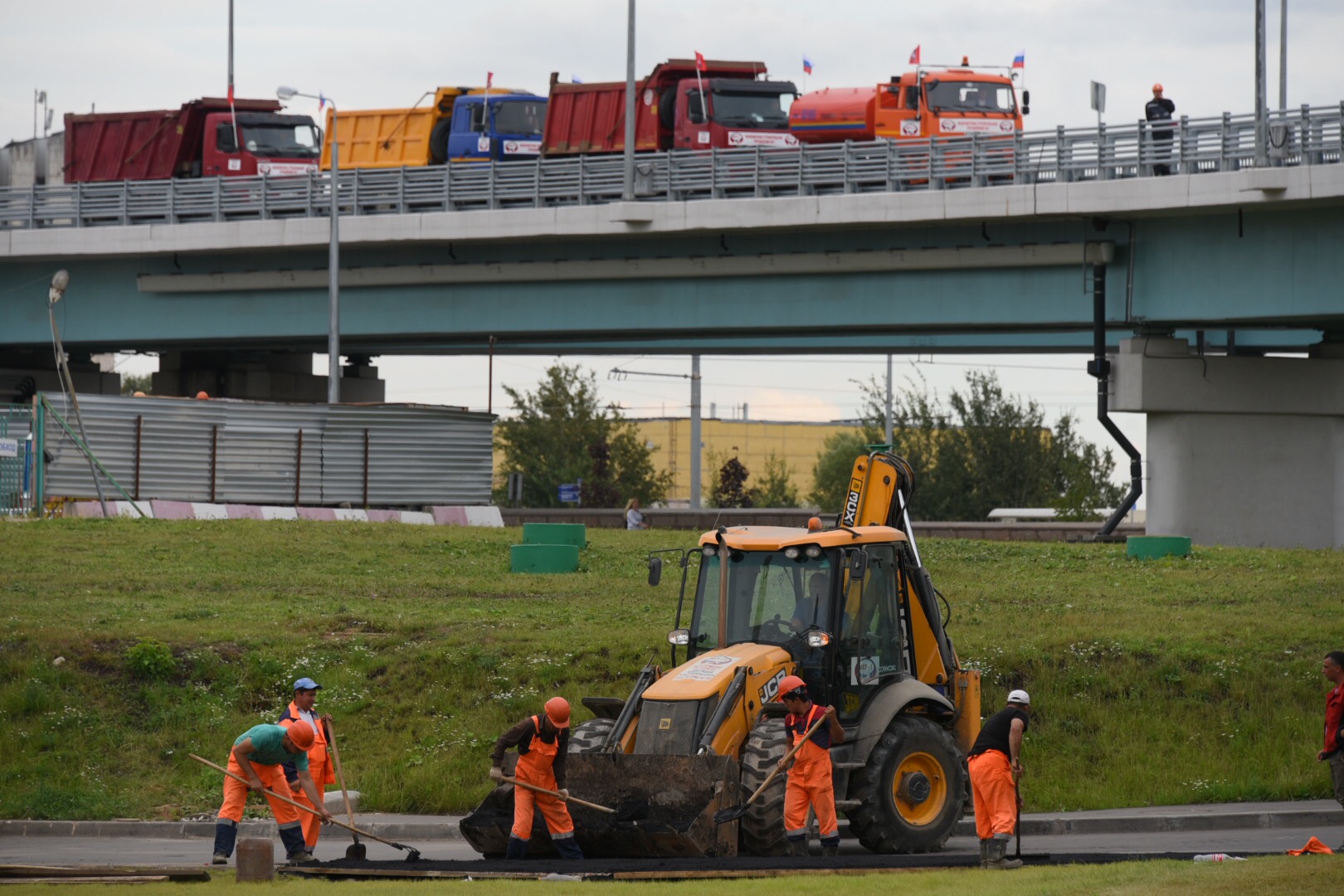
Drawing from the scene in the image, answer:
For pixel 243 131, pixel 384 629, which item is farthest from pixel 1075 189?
pixel 243 131

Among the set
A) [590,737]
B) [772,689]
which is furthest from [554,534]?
[772,689]

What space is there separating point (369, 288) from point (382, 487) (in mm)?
5775

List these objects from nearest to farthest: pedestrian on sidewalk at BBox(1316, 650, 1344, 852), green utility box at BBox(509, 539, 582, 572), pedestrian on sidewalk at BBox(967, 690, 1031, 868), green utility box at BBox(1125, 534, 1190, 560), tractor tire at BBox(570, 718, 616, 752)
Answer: pedestrian on sidewalk at BBox(967, 690, 1031, 868) → tractor tire at BBox(570, 718, 616, 752) → pedestrian on sidewalk at BBox(1316, 650, 1344, 852) → green utility box at BBox(509, 539, 582, 572) → green utility box at BBox(1125, 534, 1190, 560)

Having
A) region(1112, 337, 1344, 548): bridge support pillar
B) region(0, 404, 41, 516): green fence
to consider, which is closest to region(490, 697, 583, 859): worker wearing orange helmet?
region(0, 404, 41, 516): green fence

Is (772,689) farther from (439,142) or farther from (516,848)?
(439,142)

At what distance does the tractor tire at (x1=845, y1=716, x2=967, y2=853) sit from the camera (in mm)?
12734

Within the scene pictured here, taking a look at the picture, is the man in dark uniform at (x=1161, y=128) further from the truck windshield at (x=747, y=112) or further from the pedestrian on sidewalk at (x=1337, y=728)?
the pedestrian on sidewalk at (x=1337, y=728)

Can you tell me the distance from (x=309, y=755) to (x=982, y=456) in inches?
2119

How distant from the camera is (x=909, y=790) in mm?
13023

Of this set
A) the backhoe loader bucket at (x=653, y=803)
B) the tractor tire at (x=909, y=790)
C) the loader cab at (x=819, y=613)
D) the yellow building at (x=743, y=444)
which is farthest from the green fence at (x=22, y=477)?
the yellow building at (x=743, y=444)

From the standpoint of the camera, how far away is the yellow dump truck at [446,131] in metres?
45.0

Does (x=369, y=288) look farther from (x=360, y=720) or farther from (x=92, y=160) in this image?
(x=360, y=720)

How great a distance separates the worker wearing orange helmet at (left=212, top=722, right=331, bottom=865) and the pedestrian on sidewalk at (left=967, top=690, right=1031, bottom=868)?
191 inches

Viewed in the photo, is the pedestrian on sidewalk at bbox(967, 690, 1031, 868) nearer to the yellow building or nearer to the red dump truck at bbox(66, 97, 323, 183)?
the red dump truck at bbox(66, 97, 323, 183)
